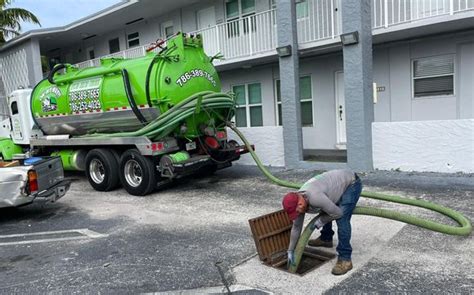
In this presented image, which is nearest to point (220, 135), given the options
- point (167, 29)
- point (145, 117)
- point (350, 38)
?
point (145, 117)

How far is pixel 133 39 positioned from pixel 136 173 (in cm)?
1143

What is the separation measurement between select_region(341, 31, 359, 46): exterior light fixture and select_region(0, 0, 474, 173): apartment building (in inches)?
44.9

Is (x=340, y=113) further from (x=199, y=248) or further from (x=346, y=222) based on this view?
(x=346, y=222)

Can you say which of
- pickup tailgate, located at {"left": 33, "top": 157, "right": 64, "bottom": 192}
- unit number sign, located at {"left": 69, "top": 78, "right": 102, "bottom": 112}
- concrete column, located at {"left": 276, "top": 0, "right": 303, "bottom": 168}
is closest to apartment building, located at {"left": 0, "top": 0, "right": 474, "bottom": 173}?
concrete column, located at {"left": 276, "top": 0, "right": 303, "bottom": 168}

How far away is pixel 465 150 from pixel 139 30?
14.7 meters

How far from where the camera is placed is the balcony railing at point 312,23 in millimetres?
9360

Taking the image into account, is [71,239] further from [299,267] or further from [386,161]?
[386,161]

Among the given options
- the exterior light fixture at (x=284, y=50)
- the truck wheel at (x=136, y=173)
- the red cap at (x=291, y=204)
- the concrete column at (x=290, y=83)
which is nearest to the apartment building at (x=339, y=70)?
the concrete column at (x=290, y=83)

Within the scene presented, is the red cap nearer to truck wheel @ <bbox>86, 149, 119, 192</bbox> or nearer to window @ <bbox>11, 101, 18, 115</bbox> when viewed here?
truck wheel @ <bbox>86, 149, 119, 192</bbox>

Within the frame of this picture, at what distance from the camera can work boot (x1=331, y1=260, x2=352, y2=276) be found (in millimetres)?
4230

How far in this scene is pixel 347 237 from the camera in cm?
429

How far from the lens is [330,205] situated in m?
4.07

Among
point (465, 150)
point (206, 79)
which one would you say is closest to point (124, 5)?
point (206, 79)

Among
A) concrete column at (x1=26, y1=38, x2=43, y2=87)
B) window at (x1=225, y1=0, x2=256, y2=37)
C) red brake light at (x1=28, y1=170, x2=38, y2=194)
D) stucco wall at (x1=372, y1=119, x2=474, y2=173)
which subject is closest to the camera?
red brake light at (x1=28, y1=170, x2=38, y2=194)
